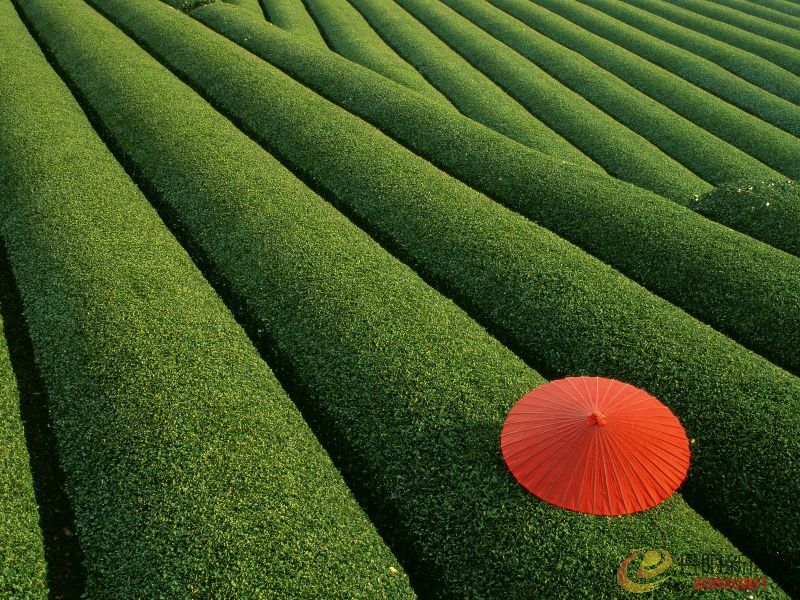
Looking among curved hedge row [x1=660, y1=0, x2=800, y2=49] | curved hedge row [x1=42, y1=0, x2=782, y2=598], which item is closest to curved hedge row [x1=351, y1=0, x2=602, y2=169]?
curved hedge row [x1=42, y1=0, x2=782, y2=598]

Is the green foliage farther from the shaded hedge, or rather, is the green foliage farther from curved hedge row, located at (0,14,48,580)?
the shaded hedge

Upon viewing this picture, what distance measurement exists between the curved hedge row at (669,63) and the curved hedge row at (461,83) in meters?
8.63

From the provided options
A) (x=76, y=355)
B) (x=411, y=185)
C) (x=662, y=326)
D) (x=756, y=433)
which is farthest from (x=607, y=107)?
(x=76, y=355)

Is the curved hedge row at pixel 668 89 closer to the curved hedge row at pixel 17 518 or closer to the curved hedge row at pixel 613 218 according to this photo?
the curved hedge row at pixel 613 218

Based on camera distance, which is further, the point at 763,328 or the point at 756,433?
the point at 763,328

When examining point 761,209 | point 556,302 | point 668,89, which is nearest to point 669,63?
point 668,89

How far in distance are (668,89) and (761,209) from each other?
17.8m

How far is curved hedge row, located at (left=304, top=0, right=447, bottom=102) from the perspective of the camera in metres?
30.7

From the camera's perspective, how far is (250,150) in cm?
→ 1973

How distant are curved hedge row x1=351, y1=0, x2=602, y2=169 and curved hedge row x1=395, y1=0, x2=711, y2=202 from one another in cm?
74

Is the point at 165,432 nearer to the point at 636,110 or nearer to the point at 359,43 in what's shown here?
the point at 636,110

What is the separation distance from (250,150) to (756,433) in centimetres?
1578

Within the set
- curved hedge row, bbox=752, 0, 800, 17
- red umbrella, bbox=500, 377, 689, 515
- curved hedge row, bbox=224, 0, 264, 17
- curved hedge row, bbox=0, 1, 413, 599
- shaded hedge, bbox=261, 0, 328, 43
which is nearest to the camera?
curved hedge row, bbox=0, 1, 413, 599

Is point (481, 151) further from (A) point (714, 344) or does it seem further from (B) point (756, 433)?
(B) point (756, 433)
